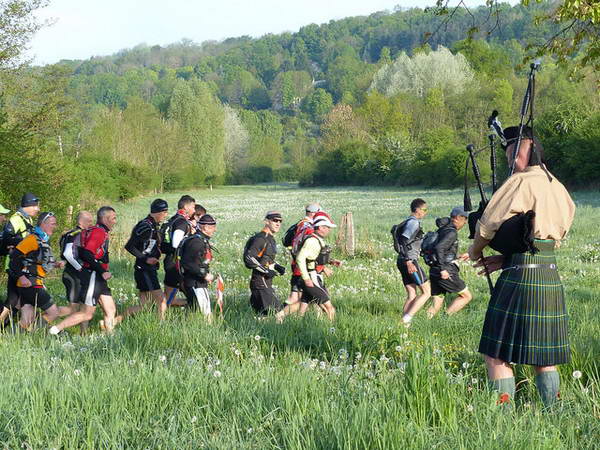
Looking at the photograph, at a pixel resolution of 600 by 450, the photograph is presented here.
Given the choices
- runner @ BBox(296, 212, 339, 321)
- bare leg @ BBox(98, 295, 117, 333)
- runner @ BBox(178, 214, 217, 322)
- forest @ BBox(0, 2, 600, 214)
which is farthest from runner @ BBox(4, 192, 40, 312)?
forest @ BBox(0, 2, 600, 214)

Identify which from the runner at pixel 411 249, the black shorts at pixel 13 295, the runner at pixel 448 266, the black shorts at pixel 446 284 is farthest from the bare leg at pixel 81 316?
the black shorts at pixel 446 284

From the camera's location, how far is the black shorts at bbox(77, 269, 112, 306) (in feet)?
28.5

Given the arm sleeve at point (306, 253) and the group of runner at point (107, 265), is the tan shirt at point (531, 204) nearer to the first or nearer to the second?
the group of runner at point (107, 265)

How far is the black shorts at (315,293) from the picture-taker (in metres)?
9.00

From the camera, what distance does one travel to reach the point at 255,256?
9312mm

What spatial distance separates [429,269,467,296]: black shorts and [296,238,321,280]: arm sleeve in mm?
2029

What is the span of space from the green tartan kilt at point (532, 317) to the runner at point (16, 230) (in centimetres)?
681

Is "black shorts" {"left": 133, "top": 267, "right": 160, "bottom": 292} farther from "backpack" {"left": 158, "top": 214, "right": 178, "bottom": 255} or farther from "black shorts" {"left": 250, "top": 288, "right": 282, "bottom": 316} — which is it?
"black shorts" {"left": 250, "top": 288, "right": 282, "bottom": 316}

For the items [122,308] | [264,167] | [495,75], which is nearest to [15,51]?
[122,308]

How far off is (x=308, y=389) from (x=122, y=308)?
7192 millimetres

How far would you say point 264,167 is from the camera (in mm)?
115188

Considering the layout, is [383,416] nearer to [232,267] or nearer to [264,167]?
[232,267]

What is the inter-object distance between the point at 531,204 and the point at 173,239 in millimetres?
6221

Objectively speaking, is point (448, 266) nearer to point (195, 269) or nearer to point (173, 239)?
point (195, 269)
